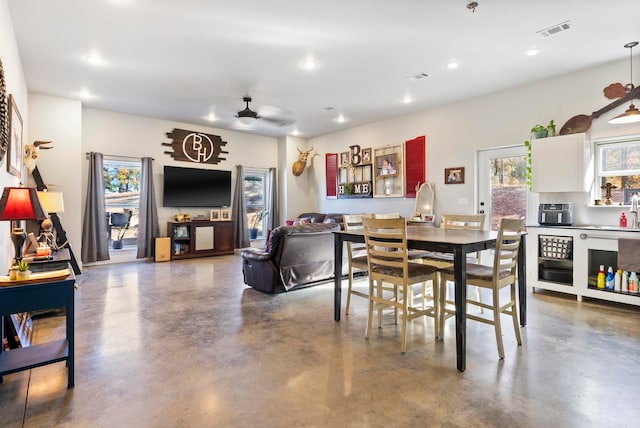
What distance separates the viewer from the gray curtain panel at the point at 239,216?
7.95 meters

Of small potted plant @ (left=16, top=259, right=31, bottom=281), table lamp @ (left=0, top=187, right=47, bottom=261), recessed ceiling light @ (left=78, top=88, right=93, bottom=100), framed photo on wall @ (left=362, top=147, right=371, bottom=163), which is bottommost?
small potted plant @ (left=16, top=259, right=31, bottom=281)

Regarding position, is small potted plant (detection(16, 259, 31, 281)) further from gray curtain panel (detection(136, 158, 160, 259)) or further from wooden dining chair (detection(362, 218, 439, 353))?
gray curtain panel (detection(136, 158, 160, 259))

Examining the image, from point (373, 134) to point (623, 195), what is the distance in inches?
169

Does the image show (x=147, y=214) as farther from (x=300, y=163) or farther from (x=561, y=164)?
(x=561, y=164)

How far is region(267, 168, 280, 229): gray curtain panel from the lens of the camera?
339 inches

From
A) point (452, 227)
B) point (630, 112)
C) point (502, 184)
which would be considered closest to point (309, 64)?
point (452, 227)

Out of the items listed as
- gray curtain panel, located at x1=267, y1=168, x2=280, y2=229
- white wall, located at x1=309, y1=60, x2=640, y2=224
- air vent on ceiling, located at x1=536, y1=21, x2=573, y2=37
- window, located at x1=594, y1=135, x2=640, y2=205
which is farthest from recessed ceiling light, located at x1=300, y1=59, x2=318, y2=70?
gray curtain panel, located at x1=267, y1=168, x2=280, y2=229

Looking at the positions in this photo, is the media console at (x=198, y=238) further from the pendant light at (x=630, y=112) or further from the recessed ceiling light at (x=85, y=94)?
the pendant light at (x=630, y=112)

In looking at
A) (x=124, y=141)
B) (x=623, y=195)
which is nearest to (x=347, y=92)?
(x=623, y=195)

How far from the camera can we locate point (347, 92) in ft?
17.8

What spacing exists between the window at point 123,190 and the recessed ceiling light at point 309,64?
4.38m

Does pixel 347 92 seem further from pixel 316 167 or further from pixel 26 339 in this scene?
pixel 26 339

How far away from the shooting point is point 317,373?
7.40ft

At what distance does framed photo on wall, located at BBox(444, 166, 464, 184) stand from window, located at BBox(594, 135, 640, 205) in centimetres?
182
